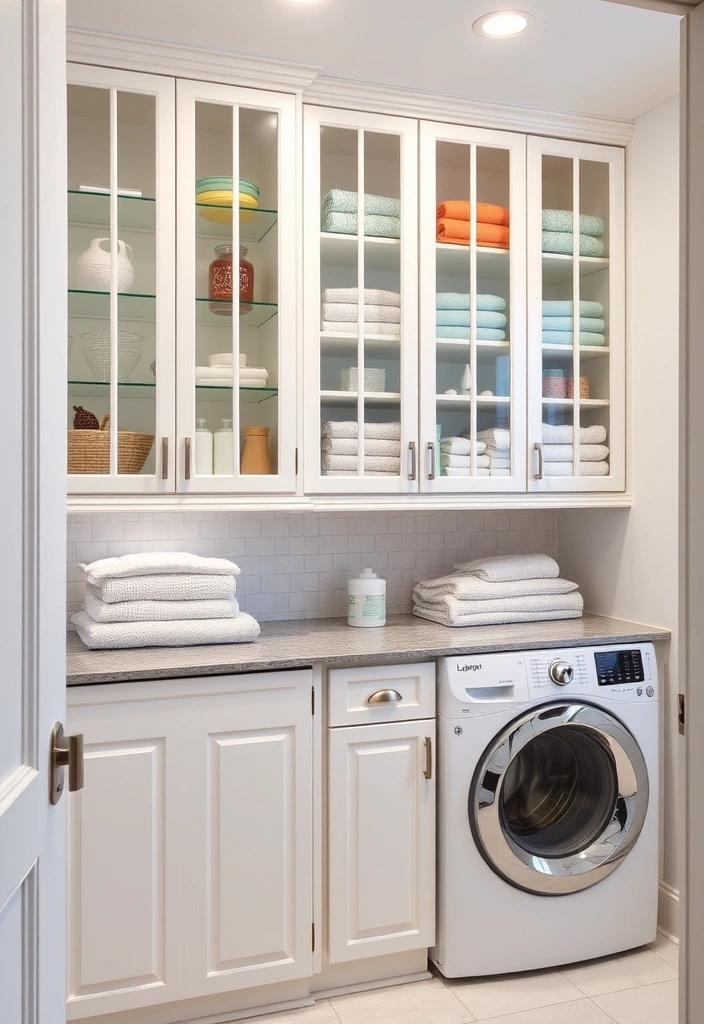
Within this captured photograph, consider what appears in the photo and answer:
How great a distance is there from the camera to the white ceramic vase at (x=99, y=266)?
223cm

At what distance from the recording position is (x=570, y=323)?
9.00ft

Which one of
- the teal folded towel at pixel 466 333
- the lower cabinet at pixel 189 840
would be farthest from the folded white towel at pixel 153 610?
the teal folded towel at pixel 466 333

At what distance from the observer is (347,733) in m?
2.27

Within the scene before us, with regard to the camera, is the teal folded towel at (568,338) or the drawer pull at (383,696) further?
the teal folded towel at (568,338)

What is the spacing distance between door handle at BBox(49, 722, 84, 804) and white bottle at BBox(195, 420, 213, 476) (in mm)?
1266

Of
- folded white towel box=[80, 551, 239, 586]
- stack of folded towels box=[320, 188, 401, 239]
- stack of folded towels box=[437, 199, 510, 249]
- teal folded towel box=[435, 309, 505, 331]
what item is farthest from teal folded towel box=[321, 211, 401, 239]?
folded white towel box=[80, 551, 239, 586]

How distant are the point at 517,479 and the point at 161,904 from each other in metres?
1.56

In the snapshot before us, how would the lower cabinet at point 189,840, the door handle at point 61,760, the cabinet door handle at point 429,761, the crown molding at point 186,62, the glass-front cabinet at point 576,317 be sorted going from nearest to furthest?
1. the door handle at point 61,760
2. the lower cabinet at point 189,840
3. the crown molding at point 186,62
4. the cabinet door handle at point 429,761
5. the glass-front cabinet at point 576,317

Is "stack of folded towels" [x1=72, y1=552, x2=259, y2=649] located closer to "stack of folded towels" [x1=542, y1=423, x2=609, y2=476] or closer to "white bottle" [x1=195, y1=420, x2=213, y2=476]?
"white bottle" [x1=195, y1=420, x2=213, y2=476]

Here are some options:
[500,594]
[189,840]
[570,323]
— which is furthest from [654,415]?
[189,840]

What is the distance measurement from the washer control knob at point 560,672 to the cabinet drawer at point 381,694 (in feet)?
1.12

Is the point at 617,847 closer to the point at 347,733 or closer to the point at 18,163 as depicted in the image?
the point at 347,733

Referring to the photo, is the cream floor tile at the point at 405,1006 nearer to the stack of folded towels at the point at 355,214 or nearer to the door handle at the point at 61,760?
the door handle at the point at 61,760

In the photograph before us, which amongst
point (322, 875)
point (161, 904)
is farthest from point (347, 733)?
point (161, 904)
